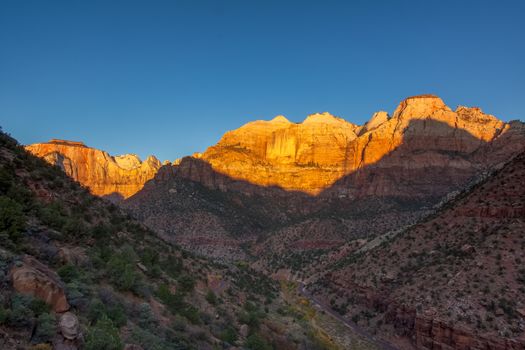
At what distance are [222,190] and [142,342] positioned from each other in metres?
112

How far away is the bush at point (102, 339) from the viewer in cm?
827

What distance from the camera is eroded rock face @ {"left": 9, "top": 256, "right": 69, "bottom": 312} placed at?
9094 millimetres

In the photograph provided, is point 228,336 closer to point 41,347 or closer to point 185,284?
point 185,284

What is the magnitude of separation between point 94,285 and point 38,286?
3959 mm

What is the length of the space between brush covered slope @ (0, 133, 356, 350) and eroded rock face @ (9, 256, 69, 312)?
2cm

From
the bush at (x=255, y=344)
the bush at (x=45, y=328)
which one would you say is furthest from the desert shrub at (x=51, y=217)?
the bush at (x=255, y=344)

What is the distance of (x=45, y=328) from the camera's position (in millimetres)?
8031

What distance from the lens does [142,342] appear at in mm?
10781

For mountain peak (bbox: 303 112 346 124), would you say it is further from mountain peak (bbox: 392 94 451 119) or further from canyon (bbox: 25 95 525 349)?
mountain peak (bbox: 392 94 451 119)

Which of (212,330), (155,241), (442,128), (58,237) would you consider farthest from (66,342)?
(442,128)

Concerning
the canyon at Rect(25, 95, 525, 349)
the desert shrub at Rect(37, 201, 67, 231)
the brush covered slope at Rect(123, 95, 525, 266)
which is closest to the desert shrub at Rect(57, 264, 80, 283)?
the desert shrub at Rect(37, 201, 67, 231)

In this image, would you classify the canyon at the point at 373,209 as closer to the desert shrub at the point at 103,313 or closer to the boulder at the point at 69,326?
the desert shrub at the point at 103,313

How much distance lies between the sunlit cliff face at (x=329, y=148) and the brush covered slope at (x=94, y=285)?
299 ft

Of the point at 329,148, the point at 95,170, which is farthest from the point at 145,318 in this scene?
the point at 95,170
